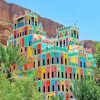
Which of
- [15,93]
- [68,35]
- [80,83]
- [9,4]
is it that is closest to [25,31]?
[68,35]

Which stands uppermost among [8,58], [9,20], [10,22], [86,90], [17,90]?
[9,20]

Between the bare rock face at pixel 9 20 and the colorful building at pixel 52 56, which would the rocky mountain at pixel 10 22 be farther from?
the colorful building at pixel 52 56

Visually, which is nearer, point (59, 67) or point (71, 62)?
point (59, 67)

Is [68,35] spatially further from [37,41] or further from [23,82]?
[23,82]

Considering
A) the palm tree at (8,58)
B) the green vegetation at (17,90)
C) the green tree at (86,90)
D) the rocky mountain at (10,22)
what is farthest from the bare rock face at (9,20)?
the green tree at (86,90)

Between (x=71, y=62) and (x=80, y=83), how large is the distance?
32.2 meters

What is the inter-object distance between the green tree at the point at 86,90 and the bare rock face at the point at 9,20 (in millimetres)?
75559

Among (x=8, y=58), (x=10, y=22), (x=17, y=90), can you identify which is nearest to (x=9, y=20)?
(x=10, y=22)

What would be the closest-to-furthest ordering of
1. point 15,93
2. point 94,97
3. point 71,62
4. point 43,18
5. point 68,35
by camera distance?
point 15,93
point 94,97
point 71,62
point 68,35
point 43,18

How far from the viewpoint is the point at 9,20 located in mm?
141875

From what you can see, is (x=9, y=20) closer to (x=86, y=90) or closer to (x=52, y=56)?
(x=52, y=56)

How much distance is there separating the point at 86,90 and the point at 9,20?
106 meters

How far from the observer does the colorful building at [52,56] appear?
6694cm

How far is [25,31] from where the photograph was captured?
73.9m
